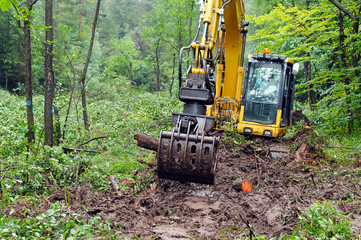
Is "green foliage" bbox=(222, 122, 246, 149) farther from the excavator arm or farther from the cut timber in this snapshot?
the cut timber

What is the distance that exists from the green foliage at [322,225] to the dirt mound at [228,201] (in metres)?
0.23

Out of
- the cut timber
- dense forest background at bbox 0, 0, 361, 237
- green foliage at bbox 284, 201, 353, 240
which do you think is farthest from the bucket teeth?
green foliage at bbox 284, 201, 353, 240

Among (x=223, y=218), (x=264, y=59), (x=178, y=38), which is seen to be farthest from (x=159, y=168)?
(x=178, y=38)

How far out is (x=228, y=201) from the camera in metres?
5.32

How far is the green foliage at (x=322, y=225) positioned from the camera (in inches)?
137

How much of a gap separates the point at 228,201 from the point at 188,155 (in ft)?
3.41

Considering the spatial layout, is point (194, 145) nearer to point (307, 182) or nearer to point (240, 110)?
point (307, 182)

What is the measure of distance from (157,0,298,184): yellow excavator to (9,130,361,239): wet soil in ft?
1.78

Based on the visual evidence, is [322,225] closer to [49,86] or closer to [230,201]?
[230,201]

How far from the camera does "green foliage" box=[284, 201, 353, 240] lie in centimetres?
348

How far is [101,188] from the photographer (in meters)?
5.82

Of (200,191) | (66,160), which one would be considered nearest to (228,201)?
(200,191)

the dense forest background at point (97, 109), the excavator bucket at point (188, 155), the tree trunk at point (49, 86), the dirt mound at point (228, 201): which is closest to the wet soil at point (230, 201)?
the dirt mound at point (228, 201)

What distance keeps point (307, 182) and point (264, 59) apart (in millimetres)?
3908
